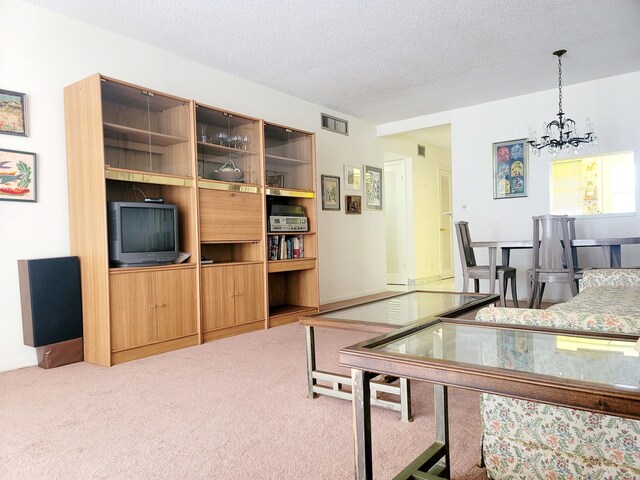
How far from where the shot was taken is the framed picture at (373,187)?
663 cm

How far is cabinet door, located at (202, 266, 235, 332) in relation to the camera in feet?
12.4

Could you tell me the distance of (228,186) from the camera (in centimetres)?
401

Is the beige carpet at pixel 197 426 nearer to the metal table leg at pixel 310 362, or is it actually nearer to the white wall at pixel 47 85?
the metal table leg at pixel 310 362

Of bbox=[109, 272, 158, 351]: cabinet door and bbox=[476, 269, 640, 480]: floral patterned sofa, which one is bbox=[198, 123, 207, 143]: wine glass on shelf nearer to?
bbox=[109, 272, 158, 351]: cabinet door

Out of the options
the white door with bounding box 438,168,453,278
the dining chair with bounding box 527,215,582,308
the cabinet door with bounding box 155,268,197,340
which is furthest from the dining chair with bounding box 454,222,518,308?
the white door with bounding box 438,168,453,278

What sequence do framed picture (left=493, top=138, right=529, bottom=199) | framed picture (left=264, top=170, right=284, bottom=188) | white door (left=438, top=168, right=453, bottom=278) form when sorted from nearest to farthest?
1. framed picture (left=264, top=170, right=284, bottom=188)
2. framed picture (left=493, top=138, right=529, bottom=199)
3. white door (left=438, top=168, right=453, bottom=278)

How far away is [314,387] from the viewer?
2.34 m

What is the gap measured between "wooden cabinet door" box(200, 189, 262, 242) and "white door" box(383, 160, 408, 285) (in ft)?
13.0

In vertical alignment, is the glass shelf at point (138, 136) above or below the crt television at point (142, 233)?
above

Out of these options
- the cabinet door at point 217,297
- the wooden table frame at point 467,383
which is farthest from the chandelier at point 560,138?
the wooden table frame at point 467,383

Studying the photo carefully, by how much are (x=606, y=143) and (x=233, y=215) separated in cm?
437

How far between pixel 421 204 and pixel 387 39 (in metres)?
4.36

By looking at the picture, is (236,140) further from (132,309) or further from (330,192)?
(330,192)

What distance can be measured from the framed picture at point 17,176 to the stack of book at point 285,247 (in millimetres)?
2115
